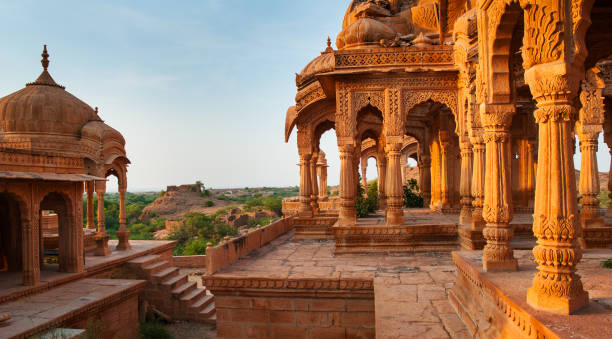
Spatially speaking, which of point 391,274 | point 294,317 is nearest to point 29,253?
point 294,317

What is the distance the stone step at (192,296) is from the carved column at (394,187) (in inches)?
259

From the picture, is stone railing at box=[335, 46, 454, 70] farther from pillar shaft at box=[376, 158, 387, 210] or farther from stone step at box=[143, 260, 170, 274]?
stone step at box=[143, 260, 170, 274]

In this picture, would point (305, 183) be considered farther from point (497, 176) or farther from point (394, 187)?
point (497, 176)

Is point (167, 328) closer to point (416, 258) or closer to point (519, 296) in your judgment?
point (416, 258)

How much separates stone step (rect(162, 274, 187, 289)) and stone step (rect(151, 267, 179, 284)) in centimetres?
13

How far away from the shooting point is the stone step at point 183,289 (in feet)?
41.2

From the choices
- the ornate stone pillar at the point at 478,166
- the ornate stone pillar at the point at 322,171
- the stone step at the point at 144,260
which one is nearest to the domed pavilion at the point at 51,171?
the stone step at the point at 144,260

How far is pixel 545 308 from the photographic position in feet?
10.5

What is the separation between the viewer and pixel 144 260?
1379 centimetres

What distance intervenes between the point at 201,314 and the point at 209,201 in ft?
139

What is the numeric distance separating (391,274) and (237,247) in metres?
3.30

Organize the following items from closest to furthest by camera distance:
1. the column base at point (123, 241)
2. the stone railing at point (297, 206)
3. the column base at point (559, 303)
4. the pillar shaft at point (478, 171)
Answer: the column base at point (559, 303)
the pillar shaft at point (478, 171)
the column base at point (123, 241)
the stone railing at point (297, 206)

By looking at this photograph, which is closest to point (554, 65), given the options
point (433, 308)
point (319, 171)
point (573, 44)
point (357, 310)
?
point (573, 44)

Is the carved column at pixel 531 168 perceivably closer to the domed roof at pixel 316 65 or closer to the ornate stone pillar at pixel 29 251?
the domed roof at pixel 316 65
